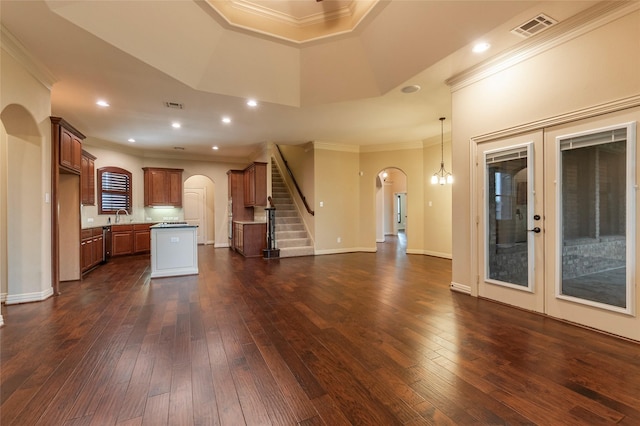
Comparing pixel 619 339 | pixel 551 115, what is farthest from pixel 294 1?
pixel 619 339

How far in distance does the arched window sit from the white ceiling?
209cm

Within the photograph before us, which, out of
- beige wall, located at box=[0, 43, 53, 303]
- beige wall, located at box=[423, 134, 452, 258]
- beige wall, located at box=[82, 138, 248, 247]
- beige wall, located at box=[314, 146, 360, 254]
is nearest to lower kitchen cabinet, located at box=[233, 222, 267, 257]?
beige wall, located at box=[314, 146, 360, 254]

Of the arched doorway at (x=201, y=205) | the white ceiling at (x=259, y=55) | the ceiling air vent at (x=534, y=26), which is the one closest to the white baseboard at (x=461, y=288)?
the white ceiling at (x=259, y=55)

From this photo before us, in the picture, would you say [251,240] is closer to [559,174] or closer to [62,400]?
[62,400]

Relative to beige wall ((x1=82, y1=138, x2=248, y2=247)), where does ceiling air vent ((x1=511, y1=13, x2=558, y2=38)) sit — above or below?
above

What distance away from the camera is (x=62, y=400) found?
5.72 ft

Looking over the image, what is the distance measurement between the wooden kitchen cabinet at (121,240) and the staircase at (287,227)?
3.89m

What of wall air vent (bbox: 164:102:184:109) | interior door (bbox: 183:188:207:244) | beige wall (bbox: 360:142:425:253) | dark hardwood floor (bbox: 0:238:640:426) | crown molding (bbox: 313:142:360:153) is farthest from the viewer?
interior door (bbox: 183:188:207:244)

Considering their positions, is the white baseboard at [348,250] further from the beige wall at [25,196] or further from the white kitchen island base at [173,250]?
the beige wall at [25,196]

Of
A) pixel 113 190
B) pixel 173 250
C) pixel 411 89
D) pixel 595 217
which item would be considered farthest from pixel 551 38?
pixel 113 190

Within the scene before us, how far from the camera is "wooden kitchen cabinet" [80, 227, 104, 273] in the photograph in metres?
5.21

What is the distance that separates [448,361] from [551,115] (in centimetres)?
273

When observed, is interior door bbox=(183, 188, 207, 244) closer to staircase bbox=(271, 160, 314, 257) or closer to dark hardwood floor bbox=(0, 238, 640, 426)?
staircase bbox=(271, 160, 314, 257)

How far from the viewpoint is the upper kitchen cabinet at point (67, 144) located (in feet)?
13.0
